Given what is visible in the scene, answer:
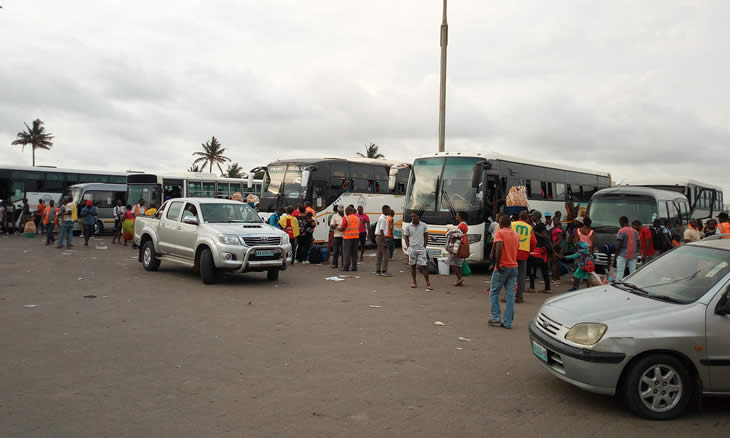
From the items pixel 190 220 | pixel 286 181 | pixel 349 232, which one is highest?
pixel 286 181

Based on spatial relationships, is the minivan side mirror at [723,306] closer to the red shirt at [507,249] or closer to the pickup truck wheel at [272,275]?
the red shirt at [507,249]

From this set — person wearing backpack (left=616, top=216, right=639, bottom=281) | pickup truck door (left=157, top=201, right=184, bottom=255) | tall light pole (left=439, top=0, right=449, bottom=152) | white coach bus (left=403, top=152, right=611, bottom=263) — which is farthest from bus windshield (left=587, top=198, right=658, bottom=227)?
pickup truck door (left=157, top=201, right=184, bottom=255)

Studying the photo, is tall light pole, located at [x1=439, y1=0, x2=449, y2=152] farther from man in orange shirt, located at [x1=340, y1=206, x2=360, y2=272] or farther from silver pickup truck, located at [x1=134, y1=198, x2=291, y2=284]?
silver pickup truck, located at [x1=134, y1=198, x2=291, y2=284]

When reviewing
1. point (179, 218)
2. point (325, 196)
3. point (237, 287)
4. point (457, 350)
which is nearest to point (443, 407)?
point (457, 350)

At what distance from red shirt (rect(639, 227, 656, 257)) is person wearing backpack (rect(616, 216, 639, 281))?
1.14 metres

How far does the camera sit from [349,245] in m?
15.6

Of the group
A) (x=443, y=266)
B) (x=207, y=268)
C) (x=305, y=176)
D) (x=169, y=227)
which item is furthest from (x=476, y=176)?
(x=169, y=227)

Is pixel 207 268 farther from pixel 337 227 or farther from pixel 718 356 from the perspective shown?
pixel 718 356

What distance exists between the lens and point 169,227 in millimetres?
13961

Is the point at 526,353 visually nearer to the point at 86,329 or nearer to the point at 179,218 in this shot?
the point at 86,329

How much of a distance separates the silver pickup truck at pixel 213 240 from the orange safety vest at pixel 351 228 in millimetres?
2642

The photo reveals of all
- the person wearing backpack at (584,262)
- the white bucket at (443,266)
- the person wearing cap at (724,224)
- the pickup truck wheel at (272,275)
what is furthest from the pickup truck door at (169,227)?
the person wearing cap at (724,224)

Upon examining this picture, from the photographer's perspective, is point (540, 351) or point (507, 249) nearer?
point (540, 351)

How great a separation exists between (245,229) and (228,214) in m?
0.98
